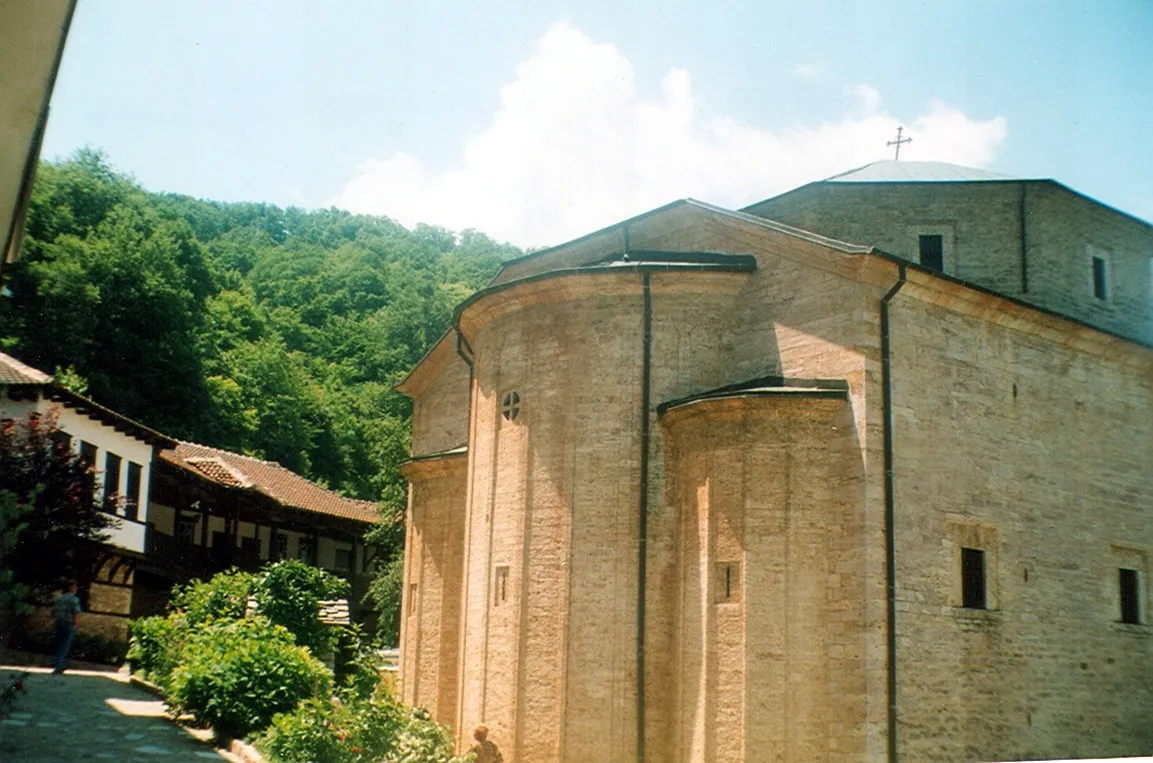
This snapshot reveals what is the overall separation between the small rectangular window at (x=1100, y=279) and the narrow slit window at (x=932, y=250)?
10.5 ft

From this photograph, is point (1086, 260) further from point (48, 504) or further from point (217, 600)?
point (48, 504)

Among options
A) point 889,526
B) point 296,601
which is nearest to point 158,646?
point 296,601

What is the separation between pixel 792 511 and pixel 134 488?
18808 mm

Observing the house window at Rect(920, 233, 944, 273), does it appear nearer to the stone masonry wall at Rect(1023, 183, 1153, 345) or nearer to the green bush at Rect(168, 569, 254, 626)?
the stone masonry wall at Rect(1023, 183, 1153, 345)

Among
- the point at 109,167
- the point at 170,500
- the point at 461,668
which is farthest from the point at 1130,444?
the point at 109,167

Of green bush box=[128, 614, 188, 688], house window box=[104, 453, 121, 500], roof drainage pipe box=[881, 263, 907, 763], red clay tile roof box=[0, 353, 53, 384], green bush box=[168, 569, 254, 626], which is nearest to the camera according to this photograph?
roof drainage pipe box=[881, 263, 907, 763]

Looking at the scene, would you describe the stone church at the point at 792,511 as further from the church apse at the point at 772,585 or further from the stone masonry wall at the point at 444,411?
the stone masonry wall at the point at 444,411

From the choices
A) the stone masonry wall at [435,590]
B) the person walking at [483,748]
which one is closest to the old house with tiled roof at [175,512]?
the stone masonry wall at [435,590]

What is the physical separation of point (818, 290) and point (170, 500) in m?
23.5

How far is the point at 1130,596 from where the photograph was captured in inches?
665

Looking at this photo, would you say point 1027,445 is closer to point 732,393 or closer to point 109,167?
point 732,393

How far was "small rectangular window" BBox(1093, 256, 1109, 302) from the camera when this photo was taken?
787 inches

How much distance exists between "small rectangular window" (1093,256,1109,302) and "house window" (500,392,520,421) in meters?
11.6

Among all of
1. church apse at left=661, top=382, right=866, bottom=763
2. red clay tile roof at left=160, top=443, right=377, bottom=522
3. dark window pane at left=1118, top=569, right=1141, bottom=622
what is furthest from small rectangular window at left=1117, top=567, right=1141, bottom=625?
red clay tile roof at left=160, top=443, right=377, bottom=522
